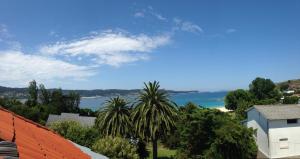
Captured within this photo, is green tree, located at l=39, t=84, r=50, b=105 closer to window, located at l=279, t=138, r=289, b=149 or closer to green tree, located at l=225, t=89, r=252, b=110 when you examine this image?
green tree, located at l=225, t=89, r=252, b=110

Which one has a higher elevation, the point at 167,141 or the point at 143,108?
the point at 143,108

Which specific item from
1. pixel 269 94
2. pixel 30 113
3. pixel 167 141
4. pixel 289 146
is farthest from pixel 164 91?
pixel 269 94

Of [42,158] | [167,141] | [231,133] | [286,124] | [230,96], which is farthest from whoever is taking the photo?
[230,96]

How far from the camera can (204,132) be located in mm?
37531

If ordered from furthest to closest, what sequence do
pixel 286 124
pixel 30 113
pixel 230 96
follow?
pixel 230 96
pixel 30 113
pixel 286 124

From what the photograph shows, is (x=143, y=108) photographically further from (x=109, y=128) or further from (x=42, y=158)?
(x=42, y=158)

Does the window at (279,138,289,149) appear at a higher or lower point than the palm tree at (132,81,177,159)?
lower

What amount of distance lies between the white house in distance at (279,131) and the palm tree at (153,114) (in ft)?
39.9

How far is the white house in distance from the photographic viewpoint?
1892 inches

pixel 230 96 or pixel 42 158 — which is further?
pixel 230 96

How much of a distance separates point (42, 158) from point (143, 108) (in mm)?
44065

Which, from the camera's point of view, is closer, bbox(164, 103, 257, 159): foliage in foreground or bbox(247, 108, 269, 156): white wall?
bbox(164, 103, 257, 159): foliage in foreground

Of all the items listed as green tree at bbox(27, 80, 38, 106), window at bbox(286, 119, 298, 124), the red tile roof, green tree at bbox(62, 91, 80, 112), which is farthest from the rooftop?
green tree at bbox(27, 80, 38, 106)

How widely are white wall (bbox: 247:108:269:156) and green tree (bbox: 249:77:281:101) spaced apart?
71.1 metres
